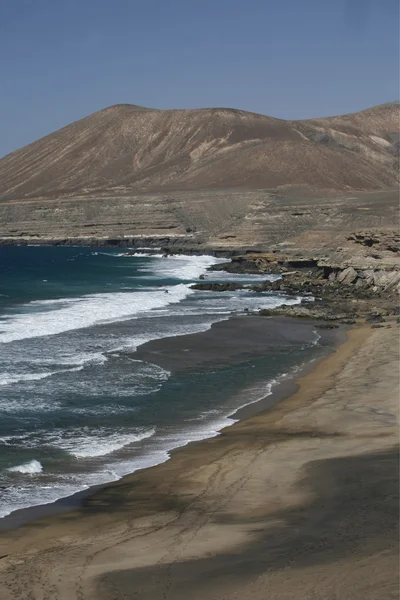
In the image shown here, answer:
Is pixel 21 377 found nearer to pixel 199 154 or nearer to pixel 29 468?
pixel 29 468

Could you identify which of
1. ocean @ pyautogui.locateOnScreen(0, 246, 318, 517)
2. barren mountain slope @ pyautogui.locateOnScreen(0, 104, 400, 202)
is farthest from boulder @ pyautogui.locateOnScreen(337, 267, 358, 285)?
barren mountain slope @ pyautogui.locateOnScreen(0, 104, 400, 202)

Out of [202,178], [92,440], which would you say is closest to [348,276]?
[92,440]

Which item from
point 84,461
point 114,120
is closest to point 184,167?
point 114,120

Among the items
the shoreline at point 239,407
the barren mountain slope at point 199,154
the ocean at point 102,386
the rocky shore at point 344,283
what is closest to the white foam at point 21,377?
the ocean at point 102,386

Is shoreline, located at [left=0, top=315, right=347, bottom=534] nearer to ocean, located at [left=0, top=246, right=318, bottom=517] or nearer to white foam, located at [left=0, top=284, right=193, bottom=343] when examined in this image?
ocean, located at [left=0, top=246, right=318, bottom=517]

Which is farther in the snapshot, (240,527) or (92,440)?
(92,440)

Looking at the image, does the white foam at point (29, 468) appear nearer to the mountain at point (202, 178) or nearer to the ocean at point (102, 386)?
the ocean at point (102, 386)

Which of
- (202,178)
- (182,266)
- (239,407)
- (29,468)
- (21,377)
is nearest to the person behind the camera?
(29,468)
